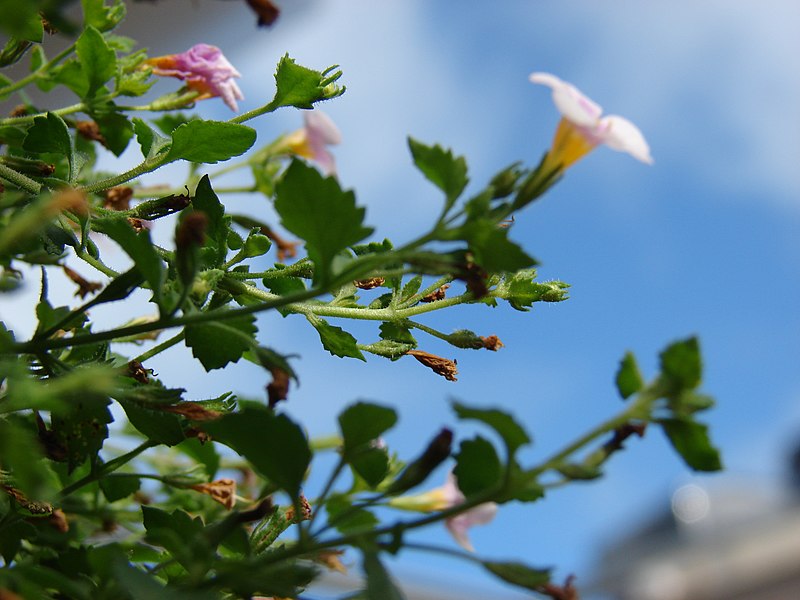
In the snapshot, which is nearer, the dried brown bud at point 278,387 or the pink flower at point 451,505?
the dried brown bud at point 278,387

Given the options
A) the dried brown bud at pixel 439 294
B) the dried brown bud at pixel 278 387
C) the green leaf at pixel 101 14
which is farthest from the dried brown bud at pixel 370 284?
the green leaf at pixel 101 14

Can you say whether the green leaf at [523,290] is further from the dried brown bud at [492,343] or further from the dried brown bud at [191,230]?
the dried brown bud at [191,230]

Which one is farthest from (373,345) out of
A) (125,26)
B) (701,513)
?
(701,513)

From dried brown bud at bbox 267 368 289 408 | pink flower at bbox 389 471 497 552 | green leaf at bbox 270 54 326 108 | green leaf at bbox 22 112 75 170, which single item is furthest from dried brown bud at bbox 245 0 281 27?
pink flower at bbox 389 471 497 552

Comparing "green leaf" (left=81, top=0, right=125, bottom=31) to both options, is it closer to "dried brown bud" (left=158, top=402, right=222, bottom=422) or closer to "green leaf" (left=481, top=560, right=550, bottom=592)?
"dried brown bud" (left=158, top=402, right=222, bottom=422)

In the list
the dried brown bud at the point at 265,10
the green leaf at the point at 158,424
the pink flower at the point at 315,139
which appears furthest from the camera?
the pink flower at the point at 315,139
